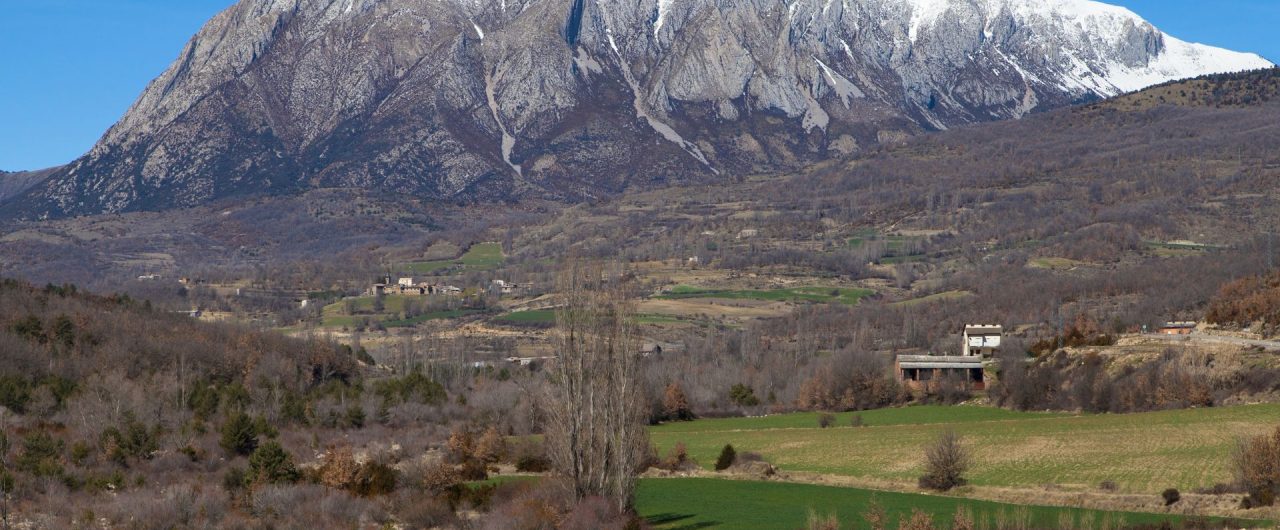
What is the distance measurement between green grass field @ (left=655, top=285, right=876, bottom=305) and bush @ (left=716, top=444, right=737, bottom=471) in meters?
101

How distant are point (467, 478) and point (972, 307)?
3564 inches

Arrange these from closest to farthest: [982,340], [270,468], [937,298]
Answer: [270,468]
[982,340]
[937,298]

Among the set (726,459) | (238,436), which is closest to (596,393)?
(726,459)

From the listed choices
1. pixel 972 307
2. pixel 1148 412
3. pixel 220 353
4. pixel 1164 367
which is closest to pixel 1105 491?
pixel 1148 412

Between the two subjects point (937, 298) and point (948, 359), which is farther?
point (937, 298)

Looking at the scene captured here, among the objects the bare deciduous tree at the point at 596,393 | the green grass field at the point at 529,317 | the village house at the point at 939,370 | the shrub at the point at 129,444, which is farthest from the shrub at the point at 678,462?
the green grass field at the point at 529,317

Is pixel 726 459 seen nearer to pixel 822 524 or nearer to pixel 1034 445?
pixel 1034 445

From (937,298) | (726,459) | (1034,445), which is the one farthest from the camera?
(937,298)

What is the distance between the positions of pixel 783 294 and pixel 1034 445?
115953 mm

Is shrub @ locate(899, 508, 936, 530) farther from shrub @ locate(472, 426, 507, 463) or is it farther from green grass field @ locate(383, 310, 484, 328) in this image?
green grass field @ locate(383, 310, 484, 328)

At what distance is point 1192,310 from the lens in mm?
121500

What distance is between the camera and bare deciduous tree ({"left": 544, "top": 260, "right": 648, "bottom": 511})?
58.0m

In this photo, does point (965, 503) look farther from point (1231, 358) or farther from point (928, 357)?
point (928, 357)

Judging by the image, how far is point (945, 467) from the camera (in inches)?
2485
